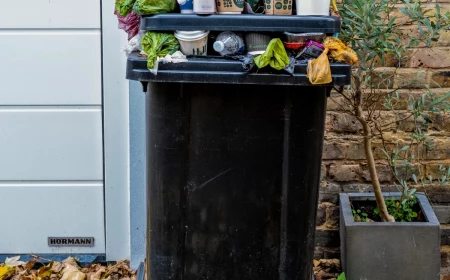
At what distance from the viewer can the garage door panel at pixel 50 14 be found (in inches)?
148

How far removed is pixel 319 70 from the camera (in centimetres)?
270

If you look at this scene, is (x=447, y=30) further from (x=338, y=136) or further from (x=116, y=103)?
(x=116, y=103)

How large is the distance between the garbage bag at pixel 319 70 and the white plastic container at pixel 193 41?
0.40 metres

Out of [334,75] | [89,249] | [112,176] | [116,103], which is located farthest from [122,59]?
[334,75]

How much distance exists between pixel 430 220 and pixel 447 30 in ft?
3.26

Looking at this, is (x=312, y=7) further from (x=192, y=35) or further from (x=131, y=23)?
(x=131, y=23)

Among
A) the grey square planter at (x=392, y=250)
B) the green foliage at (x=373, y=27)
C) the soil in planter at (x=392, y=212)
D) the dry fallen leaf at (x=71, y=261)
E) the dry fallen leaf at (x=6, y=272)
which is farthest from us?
the dry fallen leaf at (x=71, y=261)

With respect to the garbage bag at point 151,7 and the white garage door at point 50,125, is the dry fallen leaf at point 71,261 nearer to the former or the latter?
the white garage door at point 50,125

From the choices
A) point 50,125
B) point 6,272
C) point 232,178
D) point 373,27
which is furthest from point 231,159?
point 6,272

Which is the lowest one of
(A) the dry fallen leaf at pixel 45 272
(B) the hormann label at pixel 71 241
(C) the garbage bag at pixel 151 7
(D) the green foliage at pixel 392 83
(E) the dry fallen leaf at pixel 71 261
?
(A) the dry fallen leaf at pixel 45 272

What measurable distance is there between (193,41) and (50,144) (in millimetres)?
1498

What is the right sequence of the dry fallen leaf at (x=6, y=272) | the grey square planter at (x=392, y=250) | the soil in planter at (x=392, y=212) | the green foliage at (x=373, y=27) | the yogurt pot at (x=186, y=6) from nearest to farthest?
the yogurt pot at (x=186, y=6) < the green foliage at (x=373, y=27) < the grey square planter at (x=392, y=250) < the soil in planter at (x=392, y=212) < the dry fallen leaf at (x=6, y=272)

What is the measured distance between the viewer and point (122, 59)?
3771 mm

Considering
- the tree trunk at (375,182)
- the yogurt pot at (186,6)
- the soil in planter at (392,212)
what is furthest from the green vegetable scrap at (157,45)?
the soil in planter at (392,212)
